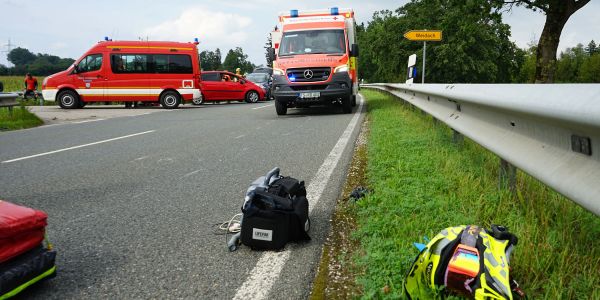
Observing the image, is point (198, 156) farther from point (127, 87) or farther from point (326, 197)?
point (127, 87)

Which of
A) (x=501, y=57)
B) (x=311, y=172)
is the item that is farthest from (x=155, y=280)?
(x=501, y=57)

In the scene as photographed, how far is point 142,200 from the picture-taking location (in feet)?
12.5

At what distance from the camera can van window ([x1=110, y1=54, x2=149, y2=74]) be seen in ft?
59.8

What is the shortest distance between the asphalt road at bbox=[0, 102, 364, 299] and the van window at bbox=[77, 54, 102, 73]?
36.6 ft

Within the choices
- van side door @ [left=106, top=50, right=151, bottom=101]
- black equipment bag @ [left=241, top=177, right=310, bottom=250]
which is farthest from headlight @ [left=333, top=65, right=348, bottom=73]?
van side door @ [left=106, top=50, right=151, bottom=101]

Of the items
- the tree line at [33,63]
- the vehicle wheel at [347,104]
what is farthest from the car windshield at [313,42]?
the tree line at [33,63]

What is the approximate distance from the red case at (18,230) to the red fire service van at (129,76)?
17275 mm

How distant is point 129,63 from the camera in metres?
18.4

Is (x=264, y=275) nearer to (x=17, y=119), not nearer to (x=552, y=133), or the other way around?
(x=552, y=133)

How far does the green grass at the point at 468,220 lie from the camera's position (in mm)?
2043

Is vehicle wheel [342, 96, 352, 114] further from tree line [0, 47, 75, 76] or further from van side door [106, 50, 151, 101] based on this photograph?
tree line [0, 47, 75, 76]

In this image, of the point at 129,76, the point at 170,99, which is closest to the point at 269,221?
the point at 170,99

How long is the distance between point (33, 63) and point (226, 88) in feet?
323

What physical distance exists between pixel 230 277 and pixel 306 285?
40 centimetres
